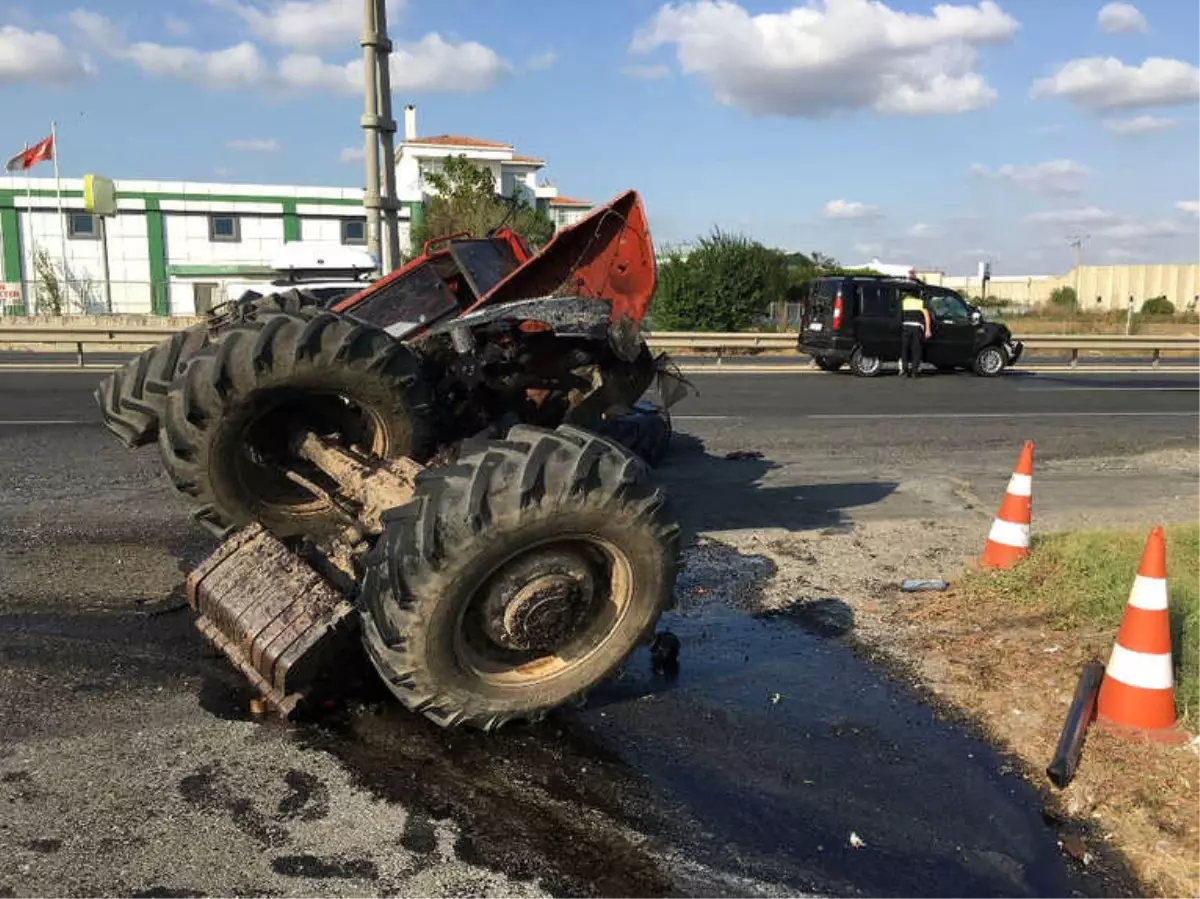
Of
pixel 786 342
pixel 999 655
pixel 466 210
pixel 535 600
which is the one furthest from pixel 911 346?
pixel 535 600

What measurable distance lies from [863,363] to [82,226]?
41022 mm

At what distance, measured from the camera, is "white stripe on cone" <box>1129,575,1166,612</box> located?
3910 mm

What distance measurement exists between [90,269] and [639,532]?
1962 inches

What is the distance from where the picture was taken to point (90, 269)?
46.2m

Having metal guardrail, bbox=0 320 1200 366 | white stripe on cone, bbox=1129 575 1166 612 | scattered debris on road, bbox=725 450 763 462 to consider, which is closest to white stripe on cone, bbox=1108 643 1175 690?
white stripe on cone, bbox=1129 575 1166 612

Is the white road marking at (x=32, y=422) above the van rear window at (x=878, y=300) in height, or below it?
below

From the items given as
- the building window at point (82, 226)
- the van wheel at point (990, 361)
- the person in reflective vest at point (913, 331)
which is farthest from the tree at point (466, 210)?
the building window at point (82, 226)

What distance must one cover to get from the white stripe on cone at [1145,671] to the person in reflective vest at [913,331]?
1693 cm

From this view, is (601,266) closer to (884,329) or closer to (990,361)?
(884,329)

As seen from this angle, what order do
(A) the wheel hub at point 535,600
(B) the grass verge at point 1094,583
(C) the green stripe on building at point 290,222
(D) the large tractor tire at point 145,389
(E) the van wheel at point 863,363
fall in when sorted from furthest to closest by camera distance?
(C) the green stripe on building at point 290,222, (E) the van wheel at point 863,363, (D) the large tractor tire at point 145,389, (B) the grass verge at point 1094,583, (A) the wheel hub at point 535,600

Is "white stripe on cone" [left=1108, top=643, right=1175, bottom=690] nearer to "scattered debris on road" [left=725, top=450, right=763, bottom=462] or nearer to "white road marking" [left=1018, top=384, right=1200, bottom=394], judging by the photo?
"scattered debris on road" [left=725, top=450, right=763, bottom=462]

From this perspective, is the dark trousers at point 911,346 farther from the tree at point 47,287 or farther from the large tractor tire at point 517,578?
the tree at point 47,287

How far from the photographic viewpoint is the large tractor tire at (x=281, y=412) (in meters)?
5.01

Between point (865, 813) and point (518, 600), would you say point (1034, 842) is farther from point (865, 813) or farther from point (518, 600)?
point (518, 600)
